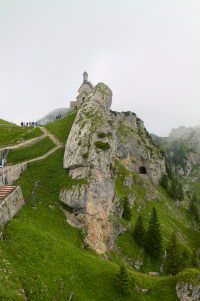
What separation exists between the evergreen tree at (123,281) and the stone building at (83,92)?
72184 millimetres


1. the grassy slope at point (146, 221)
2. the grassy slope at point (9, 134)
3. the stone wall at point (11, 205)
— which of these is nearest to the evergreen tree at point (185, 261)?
the grassy slope at point (146, 221)

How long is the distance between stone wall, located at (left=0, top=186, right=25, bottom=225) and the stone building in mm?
62601

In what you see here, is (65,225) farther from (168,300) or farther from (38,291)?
(168,300)

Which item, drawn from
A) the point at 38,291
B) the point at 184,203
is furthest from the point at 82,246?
the point at 184,203

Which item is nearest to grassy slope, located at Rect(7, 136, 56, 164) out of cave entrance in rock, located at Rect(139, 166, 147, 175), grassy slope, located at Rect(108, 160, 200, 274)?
grassy slope, located at Rect(108, 160, 200, 274)

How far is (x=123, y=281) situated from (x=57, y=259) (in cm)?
998

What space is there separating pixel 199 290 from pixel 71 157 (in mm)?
34685

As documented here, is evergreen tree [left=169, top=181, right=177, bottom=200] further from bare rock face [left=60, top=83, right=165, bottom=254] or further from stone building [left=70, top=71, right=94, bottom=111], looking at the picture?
stone building [left=70, top=71, right=94, bottom=111]

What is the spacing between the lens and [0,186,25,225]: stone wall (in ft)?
61.0

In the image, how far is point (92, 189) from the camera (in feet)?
104

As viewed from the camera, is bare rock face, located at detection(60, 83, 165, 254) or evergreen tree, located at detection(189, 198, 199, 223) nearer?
bare rock face, located at detection(60, 83, 165, 254)

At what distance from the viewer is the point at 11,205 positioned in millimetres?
21141

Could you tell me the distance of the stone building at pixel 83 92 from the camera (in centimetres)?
7912

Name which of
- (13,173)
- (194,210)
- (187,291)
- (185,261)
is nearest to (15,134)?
(13,173)
